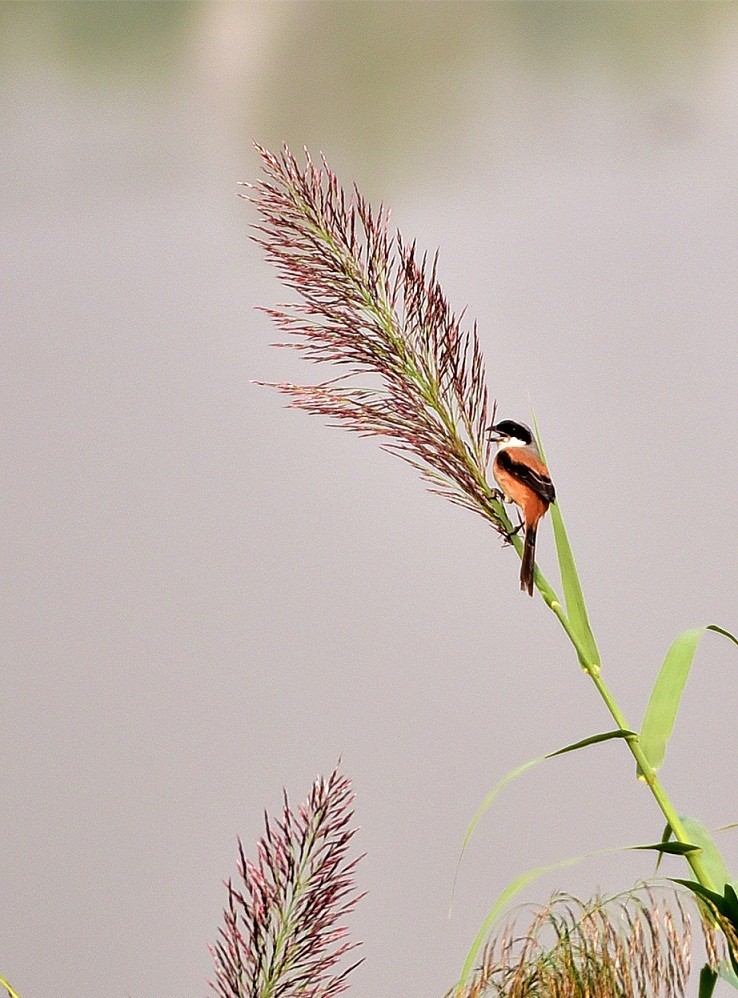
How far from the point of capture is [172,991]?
1359mm

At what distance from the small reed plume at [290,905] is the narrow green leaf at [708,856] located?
23cm

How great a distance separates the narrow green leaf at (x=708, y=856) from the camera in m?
0.58

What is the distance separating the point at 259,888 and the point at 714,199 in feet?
4.08

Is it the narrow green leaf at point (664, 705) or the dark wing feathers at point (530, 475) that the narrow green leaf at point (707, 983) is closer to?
the narrow green leaf at point (664, 705)

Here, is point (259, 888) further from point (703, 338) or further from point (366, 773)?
point (703, 338)

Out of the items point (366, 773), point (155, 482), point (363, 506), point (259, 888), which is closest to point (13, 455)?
point (155, 482)

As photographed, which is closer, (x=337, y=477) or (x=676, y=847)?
(x=676, y=847)

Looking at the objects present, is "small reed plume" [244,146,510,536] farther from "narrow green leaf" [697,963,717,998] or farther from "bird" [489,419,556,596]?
"narrow green leaf" [697,963,717,998]

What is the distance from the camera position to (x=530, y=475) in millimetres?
638

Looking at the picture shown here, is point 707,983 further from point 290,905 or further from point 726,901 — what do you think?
point 290,905

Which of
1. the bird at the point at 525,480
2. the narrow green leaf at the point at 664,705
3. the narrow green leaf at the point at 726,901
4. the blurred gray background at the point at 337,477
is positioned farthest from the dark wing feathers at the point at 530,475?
the blurred gray background at the point at 337,477

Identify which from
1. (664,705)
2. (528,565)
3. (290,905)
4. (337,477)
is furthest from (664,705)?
(337,477)

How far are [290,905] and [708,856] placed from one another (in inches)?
10.4

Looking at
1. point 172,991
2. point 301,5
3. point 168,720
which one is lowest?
point 172,991
